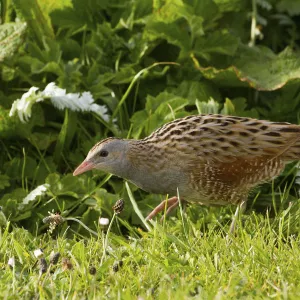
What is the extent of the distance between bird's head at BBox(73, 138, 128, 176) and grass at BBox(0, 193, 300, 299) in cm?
51

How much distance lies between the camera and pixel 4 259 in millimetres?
4719

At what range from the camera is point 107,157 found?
5449mm

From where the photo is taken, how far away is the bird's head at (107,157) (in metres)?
5.41

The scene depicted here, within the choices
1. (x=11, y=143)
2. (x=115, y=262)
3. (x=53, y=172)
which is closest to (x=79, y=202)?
(x=53, y=172)

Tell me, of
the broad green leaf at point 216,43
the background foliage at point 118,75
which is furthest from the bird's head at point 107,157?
the broad green leaf at point 216,43

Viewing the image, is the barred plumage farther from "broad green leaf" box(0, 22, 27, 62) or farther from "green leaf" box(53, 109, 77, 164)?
"broad green leaf" box(0, 22, 27, 62)

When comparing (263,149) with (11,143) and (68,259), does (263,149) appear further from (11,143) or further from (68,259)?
(11,143)

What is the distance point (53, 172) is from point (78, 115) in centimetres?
62

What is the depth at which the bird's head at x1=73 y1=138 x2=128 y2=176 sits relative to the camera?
5414 millimetres

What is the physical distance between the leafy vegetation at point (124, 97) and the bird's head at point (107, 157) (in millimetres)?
293

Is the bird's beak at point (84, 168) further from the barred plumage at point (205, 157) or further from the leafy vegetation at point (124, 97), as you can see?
the leafy vegetation at point (124, 97)

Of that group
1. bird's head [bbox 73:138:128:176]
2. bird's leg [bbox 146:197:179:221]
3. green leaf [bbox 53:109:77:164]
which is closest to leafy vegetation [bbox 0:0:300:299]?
green leaf [bbox 53:109:77:164]

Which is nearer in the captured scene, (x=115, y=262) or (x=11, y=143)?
(x=115, y=262)

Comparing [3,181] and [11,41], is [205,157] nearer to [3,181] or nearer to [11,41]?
[3,181]
